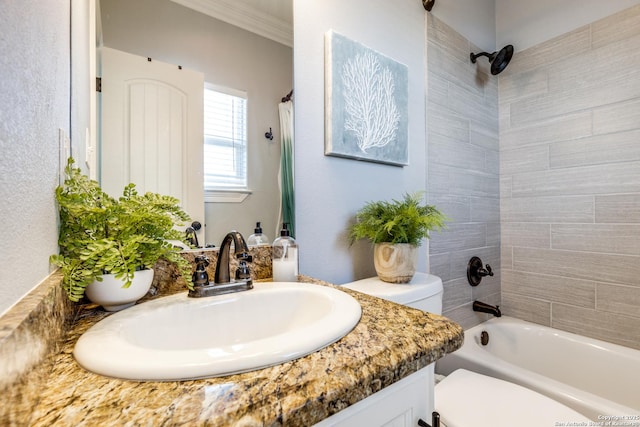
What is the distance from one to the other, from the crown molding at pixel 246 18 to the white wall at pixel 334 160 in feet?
0.20

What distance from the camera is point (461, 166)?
5.65 feet

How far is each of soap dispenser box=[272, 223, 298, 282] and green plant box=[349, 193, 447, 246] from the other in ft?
1.08

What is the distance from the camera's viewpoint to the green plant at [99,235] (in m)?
0.53

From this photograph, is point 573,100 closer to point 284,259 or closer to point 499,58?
point 499,58

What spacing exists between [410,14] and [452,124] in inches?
24.9

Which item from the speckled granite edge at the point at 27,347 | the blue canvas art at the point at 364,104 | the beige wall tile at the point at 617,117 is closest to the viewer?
the speckled granite edge at the point at 27,347

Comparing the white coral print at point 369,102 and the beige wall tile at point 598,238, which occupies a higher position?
the white coral print at point 369,102

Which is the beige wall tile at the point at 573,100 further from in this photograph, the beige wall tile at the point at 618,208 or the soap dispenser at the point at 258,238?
the soap dispenser at the point at 258,238

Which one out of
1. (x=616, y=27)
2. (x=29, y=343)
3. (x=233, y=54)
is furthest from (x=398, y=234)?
(x=616, y=27)

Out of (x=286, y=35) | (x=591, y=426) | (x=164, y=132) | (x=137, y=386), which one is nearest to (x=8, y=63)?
(x=137, y=386)

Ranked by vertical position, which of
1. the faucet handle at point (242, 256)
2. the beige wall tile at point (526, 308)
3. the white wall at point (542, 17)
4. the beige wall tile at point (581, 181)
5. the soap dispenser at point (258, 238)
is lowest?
the beige wall tile at point (526, 308)

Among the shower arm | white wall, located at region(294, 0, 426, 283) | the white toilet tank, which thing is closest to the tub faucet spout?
the white toilet tank

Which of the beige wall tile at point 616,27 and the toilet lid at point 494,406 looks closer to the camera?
the toilet lid at point 494,406

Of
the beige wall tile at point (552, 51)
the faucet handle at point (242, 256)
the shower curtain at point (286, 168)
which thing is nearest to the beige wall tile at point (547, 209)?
the beige wall tile at point (552, 51)
